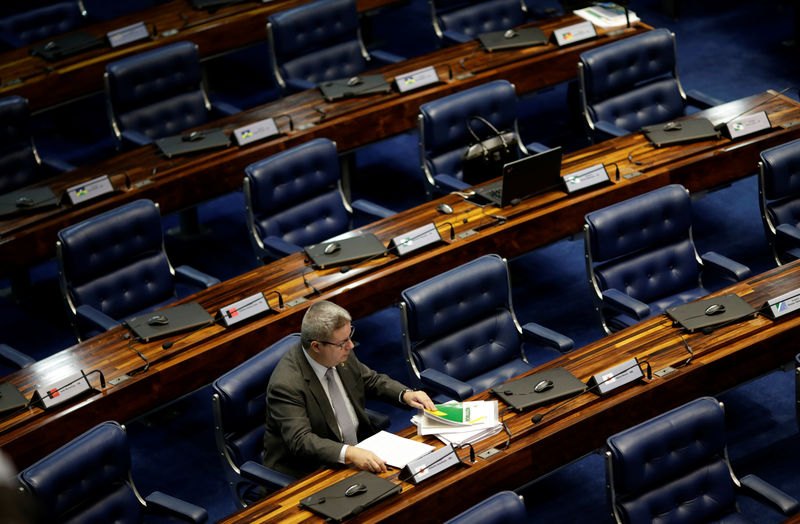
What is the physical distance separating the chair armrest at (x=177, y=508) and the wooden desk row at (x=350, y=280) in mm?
662

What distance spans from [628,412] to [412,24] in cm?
555

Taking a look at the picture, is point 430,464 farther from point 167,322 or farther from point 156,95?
point 156,95

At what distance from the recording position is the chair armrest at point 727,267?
15.9 feet

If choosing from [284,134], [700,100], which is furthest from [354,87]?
[700,100]

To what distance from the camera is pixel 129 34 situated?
699 centimetres

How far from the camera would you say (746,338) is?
4336mm

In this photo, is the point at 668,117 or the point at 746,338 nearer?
the point at 746,338

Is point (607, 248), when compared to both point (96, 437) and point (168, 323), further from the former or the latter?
point (96, 437)

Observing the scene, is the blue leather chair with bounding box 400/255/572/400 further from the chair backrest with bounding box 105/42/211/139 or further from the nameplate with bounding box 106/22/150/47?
the nameplate with bounding box 106/22/150/47

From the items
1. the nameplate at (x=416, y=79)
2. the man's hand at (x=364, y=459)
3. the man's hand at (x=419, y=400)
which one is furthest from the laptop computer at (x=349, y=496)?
the nameplate at (x=416, y=79)

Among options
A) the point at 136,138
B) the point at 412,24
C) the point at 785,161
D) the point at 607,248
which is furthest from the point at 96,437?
the point at 412,24

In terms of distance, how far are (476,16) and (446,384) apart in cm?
390

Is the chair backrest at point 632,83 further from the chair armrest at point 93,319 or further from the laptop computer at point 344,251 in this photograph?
the chair armrest at point 93,319

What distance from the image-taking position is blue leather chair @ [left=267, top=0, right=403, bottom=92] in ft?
22.0
